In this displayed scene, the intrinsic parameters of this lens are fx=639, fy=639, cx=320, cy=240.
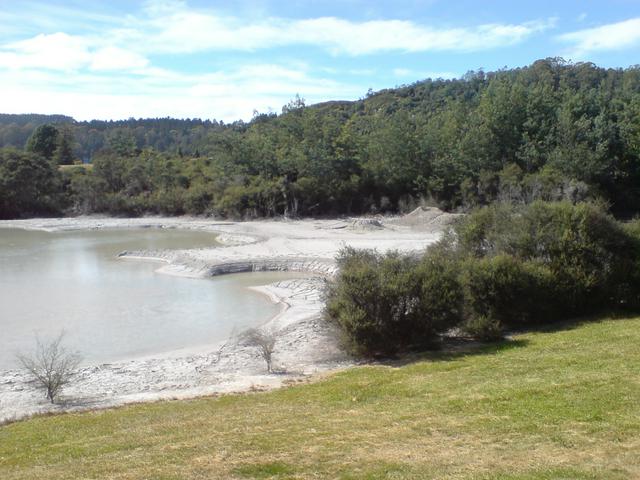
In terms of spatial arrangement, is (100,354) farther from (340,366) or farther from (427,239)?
(427,239)

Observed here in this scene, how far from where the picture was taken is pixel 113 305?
29609 mm

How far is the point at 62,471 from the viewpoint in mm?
9117

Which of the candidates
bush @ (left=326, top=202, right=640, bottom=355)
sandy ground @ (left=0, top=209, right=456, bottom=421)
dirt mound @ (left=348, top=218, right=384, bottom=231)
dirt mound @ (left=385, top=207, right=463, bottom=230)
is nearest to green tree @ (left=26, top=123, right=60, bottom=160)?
sandy ground @ (left=0, top=209, right=456, bottom=421)

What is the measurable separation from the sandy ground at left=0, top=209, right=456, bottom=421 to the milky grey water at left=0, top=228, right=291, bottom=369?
1.44 meters

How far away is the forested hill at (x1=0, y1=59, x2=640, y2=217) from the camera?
52.5 m

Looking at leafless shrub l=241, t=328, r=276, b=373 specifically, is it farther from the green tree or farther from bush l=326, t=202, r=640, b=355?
the green tree

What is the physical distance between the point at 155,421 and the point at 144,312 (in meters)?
16.2

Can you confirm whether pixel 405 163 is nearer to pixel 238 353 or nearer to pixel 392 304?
pixel 238 353

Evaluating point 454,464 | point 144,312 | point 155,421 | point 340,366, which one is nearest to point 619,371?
point 454,464

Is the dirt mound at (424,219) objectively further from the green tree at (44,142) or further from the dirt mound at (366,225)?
the green tree at (44,142)

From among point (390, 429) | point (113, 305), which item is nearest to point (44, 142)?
point (113, 305)

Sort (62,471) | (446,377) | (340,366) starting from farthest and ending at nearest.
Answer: (340,366)
(446,377)
(62,471)

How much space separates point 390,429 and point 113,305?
22051mm

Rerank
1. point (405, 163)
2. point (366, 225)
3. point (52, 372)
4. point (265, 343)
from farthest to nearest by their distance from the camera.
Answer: point (405, 163) → point (366, 225) → point (265, 343) → point (52, 372)
